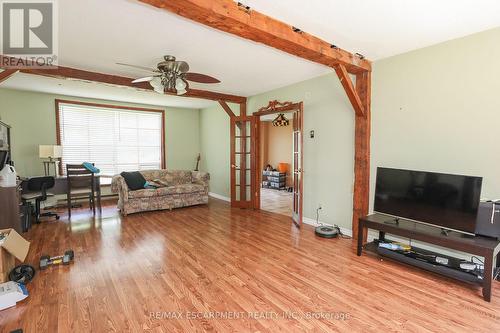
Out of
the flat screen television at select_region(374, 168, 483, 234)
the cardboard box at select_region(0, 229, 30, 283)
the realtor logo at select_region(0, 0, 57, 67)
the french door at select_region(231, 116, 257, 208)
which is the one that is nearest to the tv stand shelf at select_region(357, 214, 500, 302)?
Answer: the flat screen television at select_region(374, 168, 483, 234)

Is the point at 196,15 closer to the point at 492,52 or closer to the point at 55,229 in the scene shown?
the point at 492,52

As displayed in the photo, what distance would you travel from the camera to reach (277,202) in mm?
6473

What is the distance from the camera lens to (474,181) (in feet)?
8.00

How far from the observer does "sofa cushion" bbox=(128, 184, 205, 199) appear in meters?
5.08

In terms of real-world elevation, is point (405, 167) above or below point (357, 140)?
below

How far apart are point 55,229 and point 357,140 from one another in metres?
4.91

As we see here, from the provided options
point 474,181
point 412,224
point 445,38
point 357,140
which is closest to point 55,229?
point 357,140

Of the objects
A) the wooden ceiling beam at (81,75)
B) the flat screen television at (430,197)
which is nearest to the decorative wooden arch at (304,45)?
the flat screen television at (430,197)

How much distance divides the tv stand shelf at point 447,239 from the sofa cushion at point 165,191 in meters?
3.69

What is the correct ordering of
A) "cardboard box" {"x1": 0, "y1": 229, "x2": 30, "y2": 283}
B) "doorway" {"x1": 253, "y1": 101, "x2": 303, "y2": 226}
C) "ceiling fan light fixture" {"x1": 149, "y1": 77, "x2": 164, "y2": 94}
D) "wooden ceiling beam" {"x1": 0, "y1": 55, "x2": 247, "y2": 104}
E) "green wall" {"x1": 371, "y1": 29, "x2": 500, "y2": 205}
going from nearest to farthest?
"cardboard box" {"x1": 0, "y1": 229, "x2": 30, "y2": 283} < "green wall" {"x1": 371, "y1": 29, "x2": 500, "y2": 205} < "ceiling fan light fixture" {"x1": 149, "y1": 77, "x2": 164, "y2": 94} < "wooden ceiling beam" {"x1": 0, "y1": 55, "x2": 247, "y2": 104} < "doorway" {"x1": 253, "y1": 101, "x2": 303, "y2": 226}

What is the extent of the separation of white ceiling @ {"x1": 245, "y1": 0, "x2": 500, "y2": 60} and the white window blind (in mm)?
5580

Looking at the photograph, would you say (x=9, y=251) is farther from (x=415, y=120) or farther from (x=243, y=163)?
(x=415, y=120)

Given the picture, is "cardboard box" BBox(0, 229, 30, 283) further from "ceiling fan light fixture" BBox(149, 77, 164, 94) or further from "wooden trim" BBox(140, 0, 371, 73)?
"wooden trim" BBox(140, 0, 371, 73)

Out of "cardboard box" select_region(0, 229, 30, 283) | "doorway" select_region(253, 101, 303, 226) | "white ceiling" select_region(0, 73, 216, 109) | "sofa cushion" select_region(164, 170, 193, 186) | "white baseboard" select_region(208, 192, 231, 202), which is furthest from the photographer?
"white baseboard" select_region(208, 192, 231, 202)
